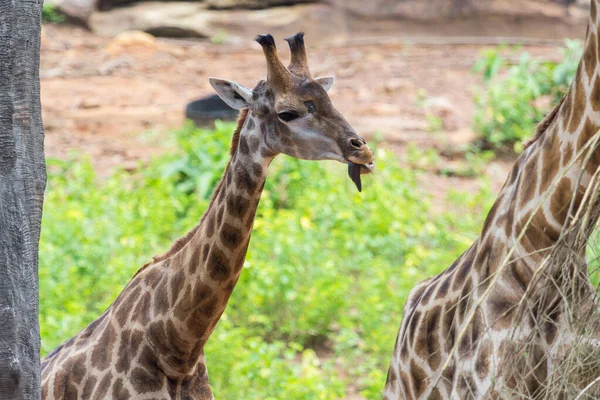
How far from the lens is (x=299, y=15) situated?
1589cm

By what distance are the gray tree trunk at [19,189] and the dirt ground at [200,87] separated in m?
7.24

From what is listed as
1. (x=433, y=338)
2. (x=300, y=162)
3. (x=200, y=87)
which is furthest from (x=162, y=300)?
(x=200, y=87)

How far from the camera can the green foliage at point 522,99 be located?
1092cm

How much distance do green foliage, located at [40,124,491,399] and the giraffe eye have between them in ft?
8.53

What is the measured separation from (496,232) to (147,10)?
13379mm

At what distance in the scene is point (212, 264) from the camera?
387 cm

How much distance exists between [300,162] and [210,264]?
5.57 meters

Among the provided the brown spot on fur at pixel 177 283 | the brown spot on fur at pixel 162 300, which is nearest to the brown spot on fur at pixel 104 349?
the brown spot on fur at pixel 162 300

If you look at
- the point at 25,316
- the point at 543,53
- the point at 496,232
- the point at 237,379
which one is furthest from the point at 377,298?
the point at 543,53

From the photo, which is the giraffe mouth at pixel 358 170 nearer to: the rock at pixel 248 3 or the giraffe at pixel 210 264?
the giraffe at pixel 210 264

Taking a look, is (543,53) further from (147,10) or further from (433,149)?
(147,10)

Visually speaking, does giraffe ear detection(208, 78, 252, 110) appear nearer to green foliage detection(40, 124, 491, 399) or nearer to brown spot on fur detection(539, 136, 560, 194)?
brown spot on fur detection(539, 136, 560, 194)

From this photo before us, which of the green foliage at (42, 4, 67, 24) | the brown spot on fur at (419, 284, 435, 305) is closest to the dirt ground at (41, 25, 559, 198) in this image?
the green foliage at (42, 4, 67, 24)

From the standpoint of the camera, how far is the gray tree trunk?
3.10m
